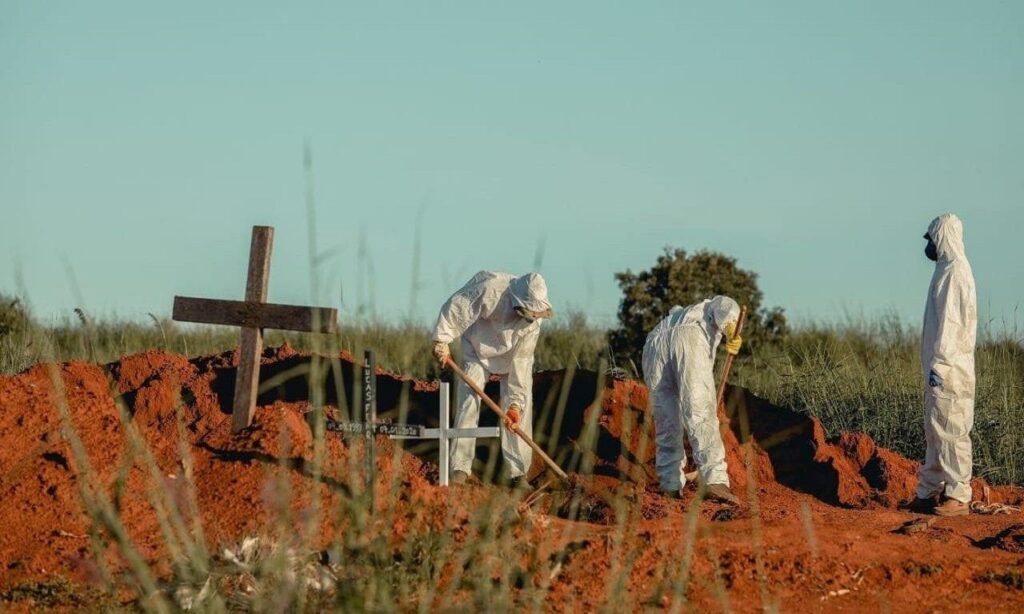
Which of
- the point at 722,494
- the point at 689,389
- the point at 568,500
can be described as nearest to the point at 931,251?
the point at 689,389

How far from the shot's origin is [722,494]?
12188 millimetres

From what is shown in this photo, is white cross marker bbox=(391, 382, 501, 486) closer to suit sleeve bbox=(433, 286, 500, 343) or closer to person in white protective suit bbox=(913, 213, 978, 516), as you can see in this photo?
suit sleeve bbox=(433, 286, 500, 343)

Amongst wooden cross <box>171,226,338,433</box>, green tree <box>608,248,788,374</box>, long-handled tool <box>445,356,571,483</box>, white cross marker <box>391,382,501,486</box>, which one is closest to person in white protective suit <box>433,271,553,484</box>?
long-handled tool <box>445,356,571,483</box>

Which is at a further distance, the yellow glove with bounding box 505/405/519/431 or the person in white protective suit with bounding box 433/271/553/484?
the person in white protective suit with bounding box 433/271/553/484

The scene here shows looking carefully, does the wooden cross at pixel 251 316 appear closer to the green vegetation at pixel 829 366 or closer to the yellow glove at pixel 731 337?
the green vegetation at pixel 829 366

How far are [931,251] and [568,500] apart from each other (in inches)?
138

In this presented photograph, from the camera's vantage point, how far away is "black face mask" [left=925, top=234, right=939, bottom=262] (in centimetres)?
1240

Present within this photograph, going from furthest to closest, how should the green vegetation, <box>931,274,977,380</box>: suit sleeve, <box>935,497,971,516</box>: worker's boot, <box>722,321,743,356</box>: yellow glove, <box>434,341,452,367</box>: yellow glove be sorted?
the green vegetation, <box>722,321,743,356</box>: yellow glove, <box>434,341,452,367</box>: yellow glove, <box>935,497,971,516</box>: worker's boot, <box>931,274,977,380</box>: suit sleeve

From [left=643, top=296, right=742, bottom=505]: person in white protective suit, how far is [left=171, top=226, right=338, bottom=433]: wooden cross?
2904mm

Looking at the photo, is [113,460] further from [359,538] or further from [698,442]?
[359,538]

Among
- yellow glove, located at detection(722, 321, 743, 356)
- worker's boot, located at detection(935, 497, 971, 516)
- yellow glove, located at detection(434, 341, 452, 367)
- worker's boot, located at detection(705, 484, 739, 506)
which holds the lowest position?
worker's boot, located at detection(935, 497, 971, 516)

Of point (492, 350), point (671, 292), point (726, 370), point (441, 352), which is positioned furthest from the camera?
point (671, 292)

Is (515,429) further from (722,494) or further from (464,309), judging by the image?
(722,494)

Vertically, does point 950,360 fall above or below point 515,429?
above
